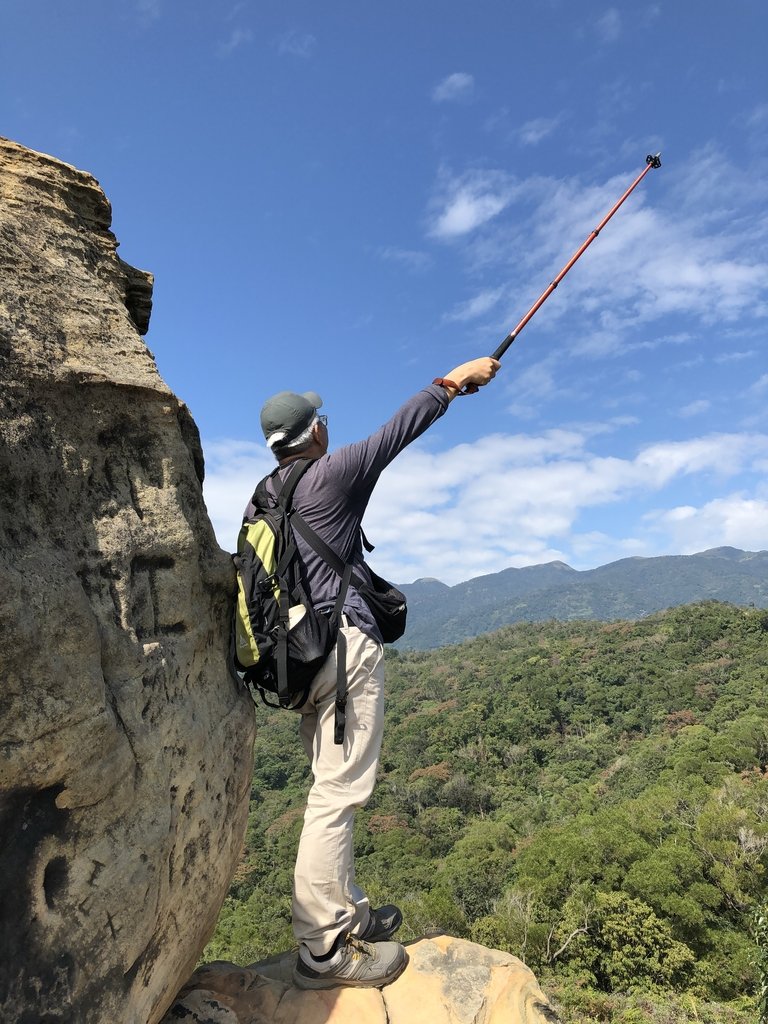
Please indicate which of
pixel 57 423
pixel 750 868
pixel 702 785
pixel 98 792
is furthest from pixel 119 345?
pixel 702 785

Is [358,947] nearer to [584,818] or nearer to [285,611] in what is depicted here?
[285,611]

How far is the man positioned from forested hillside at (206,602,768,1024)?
1052 centimetres

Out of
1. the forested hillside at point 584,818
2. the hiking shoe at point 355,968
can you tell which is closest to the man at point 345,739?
the hiking shoe at point 355,968

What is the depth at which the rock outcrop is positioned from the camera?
327 centimetres

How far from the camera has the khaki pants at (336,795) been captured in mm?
3240

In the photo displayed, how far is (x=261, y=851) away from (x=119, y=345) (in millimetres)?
45146

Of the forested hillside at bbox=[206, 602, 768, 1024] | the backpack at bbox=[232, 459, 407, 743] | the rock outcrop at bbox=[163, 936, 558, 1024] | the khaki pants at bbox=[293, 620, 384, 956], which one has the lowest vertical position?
the forested hillside at bbox=[206, 602, 768, 1024]

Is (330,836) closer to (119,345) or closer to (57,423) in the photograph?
(57,423)

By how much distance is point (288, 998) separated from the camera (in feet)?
11.0

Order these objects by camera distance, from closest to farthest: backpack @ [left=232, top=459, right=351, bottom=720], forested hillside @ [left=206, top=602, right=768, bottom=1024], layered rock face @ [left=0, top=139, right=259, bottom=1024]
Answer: layered rock face @ [left=0, top=139, right=259, bottom=1024] → backpack @ [left=232, top=459, right=351, bottom=720] → forested hillside @ [left=206, top=602, right=768, bottom=1024]

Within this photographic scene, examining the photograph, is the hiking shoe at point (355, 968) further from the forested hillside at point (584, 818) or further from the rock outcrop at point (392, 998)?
A: the forested hillside at point (584, 818)

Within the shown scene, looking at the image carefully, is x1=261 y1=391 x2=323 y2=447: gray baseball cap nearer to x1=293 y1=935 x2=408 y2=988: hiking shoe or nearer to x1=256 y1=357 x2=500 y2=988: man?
x1=256 y1=357 x2=500 y2=988: man

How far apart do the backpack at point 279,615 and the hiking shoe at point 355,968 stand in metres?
1.27

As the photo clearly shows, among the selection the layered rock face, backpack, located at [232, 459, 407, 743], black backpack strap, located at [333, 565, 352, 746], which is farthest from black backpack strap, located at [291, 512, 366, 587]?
the layered rock face
